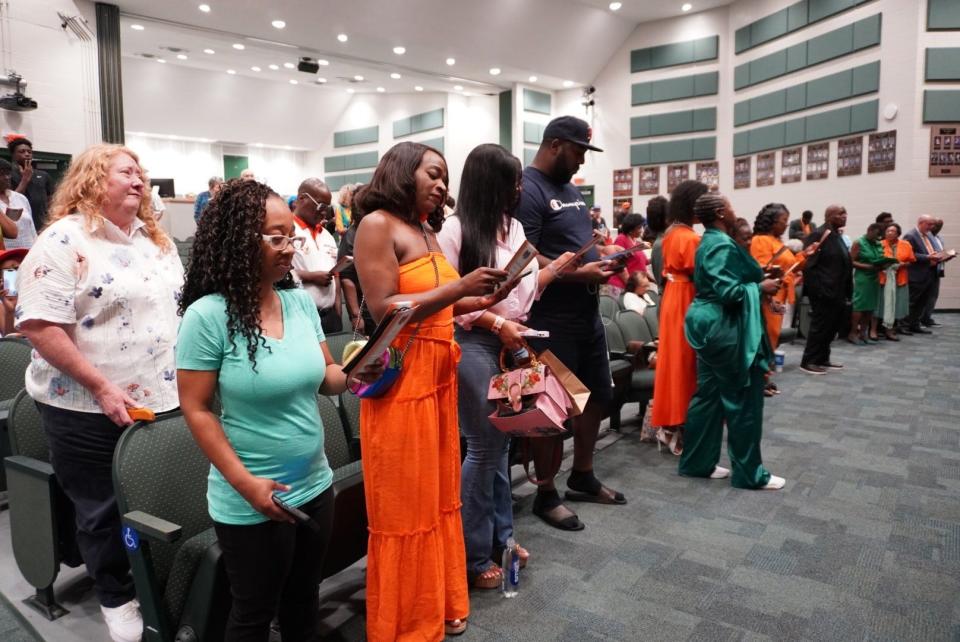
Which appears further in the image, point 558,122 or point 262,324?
point 558,122

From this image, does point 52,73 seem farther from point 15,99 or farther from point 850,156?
point 850,156

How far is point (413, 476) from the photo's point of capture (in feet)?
5.78

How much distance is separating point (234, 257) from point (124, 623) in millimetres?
1336

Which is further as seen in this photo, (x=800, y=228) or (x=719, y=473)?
(x=800, y=228)

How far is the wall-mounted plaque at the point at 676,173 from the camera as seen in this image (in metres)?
13.2

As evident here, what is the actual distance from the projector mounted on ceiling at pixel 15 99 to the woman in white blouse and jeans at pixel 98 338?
7.80m

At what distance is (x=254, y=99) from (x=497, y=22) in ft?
25.4

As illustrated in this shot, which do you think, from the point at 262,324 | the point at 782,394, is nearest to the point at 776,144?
the point at 782,394

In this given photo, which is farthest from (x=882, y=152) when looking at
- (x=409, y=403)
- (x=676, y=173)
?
(x=409, y=403)

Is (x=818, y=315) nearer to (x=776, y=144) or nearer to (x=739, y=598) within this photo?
(x=739, y=598)

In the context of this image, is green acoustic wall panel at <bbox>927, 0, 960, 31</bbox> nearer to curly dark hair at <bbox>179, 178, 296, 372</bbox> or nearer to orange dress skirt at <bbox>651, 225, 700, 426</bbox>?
orange dress skirt at <bbox>651, 225, 700, 426</bbox>

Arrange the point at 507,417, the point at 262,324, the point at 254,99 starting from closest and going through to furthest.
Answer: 1. the point at 262,324
2. the point at 507,417
3. the point at 254,99

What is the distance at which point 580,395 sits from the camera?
2088 mm

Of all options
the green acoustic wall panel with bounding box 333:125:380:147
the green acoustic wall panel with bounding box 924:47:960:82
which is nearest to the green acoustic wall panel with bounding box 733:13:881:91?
the green acoustic wall panel with bounding box 924:47:960:82
